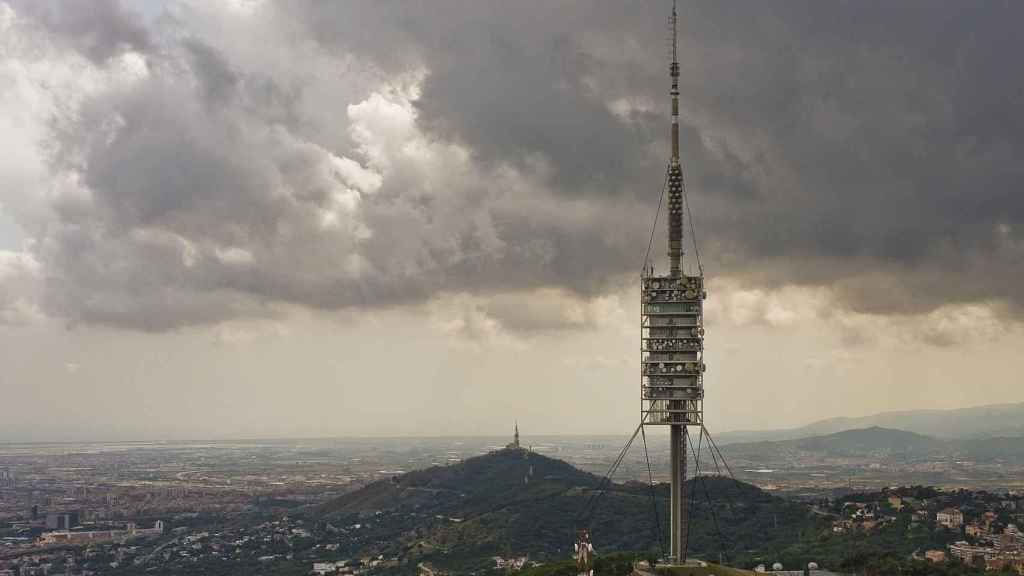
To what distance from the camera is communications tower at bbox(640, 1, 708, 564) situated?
4498 inches

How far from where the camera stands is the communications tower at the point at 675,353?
375 ft

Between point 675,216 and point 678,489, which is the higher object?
point 675,216

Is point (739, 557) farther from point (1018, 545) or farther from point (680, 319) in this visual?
point (680, 319)

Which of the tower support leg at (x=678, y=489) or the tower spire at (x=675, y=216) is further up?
the tower spire at (x=675, y=216)

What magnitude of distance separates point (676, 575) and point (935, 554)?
249ft

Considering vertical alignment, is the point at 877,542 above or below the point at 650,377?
below

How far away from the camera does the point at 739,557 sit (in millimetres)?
181750

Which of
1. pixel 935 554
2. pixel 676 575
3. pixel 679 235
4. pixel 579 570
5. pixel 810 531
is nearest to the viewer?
pixel 676 575

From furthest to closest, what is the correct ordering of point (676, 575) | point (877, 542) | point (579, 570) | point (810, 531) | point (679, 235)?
1. point (810, 531)
2. point (877, 542)
3. point (579, 570)
4. point (679, 235)
5. point (676, 575)

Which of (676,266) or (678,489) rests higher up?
(676,266)

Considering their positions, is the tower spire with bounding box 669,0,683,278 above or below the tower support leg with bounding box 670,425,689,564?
above

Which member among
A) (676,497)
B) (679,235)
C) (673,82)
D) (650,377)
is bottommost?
(676,497)

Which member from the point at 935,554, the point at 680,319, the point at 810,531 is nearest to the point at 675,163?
the point at 680,319

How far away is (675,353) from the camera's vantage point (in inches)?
4525
